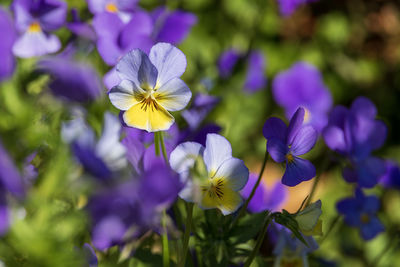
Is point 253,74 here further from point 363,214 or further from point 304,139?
point 304,139

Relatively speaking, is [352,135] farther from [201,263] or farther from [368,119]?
[201,263]

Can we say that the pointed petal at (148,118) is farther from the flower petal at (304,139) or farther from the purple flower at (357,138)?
the purple flower at (357,138)

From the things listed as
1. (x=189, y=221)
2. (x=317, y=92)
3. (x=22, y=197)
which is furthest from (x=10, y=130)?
(x=317, y=92)

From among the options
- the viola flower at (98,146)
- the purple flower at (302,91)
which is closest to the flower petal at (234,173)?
the viola flower at (98,146)

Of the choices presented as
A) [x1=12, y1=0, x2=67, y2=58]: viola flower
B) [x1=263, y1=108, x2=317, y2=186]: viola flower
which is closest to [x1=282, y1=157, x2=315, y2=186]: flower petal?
[x1=263, y1=108, x2=317, y2=186]: viola flower

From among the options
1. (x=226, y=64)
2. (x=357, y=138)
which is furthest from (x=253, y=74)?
(x=357, y=138)

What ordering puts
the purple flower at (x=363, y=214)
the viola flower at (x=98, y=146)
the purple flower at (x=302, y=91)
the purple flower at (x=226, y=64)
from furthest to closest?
the purple flower at (x=302, y=91), the purple flower at (x=226, y=64), the purple flower at (x=363, y=214), the viola flower at (x=98, y=146)

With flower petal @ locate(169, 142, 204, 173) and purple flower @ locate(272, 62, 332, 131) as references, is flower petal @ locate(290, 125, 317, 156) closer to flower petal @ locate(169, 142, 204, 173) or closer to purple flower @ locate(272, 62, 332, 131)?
flower petal @ locate(169, 142, 204, 173)
